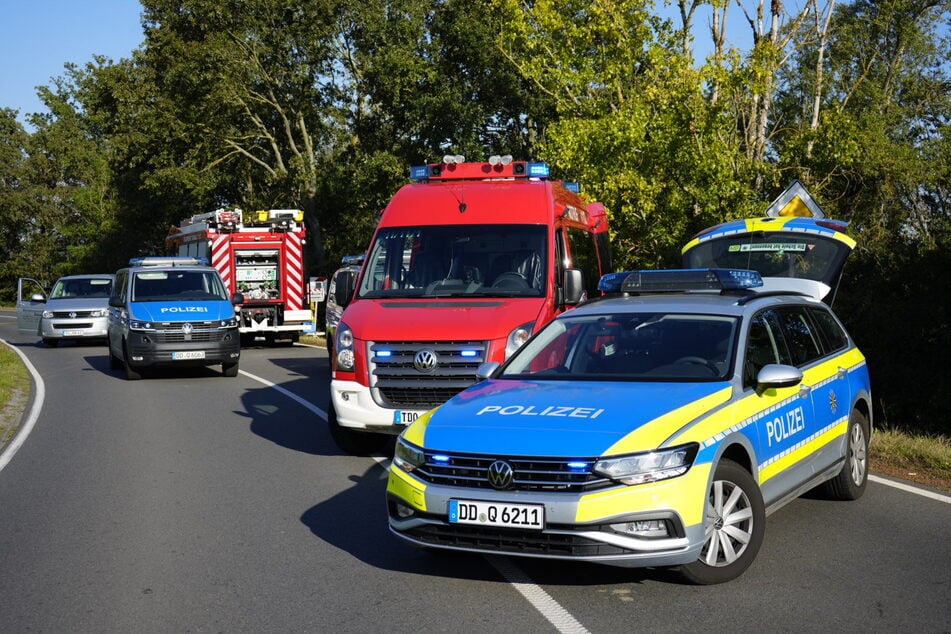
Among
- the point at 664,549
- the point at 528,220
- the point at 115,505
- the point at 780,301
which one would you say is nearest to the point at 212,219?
the point at 528,220

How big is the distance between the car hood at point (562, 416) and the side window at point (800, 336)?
1.25 metres

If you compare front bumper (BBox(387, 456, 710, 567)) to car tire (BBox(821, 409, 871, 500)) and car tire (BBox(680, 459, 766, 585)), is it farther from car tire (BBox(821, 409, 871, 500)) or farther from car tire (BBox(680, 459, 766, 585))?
car tire (BBox(821, 409, 871, 500))

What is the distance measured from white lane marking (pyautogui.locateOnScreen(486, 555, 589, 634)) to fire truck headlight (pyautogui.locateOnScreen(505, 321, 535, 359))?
3462mm

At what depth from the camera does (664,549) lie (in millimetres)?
5469

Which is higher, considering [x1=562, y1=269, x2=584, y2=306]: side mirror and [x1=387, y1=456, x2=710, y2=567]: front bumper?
[x1=562, y1=269, x2=584, y2=306]: side mirror

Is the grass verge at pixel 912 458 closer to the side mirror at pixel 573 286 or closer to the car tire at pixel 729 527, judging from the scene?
the side mirror at pixel 573 286

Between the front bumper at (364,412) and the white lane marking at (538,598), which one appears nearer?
the white lane marking at (538,598)

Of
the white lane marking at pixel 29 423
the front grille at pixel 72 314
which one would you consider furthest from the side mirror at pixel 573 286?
the front grille at pixel 72 314

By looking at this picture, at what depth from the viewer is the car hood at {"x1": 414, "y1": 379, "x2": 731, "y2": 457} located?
556 centimetres

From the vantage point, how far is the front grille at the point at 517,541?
215 inches

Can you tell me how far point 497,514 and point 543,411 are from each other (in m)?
0.68

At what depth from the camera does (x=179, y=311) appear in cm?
1867

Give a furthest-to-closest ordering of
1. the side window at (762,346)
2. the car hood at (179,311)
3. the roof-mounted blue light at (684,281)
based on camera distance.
Result: the car hood at (179,311) < the roof-mounted blue light at (684,281) < the side window at (762,346)

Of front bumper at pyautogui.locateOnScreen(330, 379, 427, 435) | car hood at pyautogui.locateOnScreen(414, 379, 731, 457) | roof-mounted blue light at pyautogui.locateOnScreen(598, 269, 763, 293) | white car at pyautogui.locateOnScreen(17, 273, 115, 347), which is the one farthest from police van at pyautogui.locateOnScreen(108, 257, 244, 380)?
car hood at pyautogui.locateOnScreen(414, 379, 731, 457)
